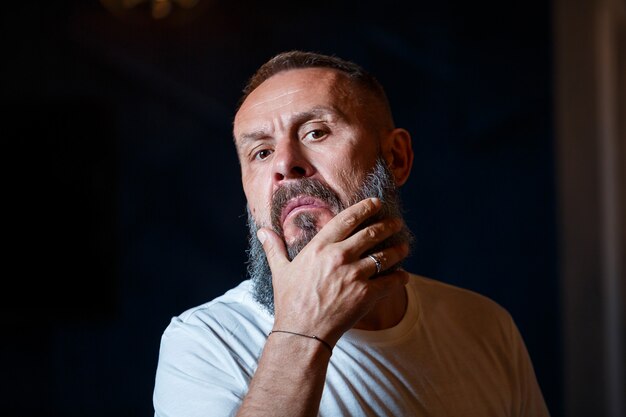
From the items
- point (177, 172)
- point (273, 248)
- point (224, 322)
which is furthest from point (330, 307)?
point (177, 172)

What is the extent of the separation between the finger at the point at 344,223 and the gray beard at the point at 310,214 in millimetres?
81

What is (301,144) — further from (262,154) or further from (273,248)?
(273,248)

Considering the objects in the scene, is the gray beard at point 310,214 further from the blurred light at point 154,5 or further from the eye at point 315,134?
the blurred light at point 154,5

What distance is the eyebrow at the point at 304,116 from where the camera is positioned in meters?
1.15

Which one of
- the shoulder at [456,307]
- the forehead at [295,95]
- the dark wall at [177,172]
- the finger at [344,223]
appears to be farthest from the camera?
the dark wall at [177,172]

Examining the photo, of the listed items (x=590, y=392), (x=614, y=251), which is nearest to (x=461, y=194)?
(x=614, y=251)

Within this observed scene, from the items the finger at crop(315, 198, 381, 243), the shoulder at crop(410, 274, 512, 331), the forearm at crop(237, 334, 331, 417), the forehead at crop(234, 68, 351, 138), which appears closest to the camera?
the forearm at crop(237, 334, 331, 417)

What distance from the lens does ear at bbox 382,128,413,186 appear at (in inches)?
50.4

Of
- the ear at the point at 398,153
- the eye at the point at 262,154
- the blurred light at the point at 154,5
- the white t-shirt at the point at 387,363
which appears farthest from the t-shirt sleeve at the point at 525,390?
the blurred light at the point at 154,5

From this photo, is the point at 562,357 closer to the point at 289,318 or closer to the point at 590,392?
the point at 590,392

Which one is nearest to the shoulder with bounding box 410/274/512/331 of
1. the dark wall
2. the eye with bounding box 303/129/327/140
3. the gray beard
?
the gray beard

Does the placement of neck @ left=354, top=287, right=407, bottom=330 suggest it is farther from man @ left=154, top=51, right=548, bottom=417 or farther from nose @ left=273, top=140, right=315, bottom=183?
nose @ left=273, top=140, right=315, bottom=183

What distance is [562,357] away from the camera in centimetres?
224

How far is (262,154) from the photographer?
1198 mm
